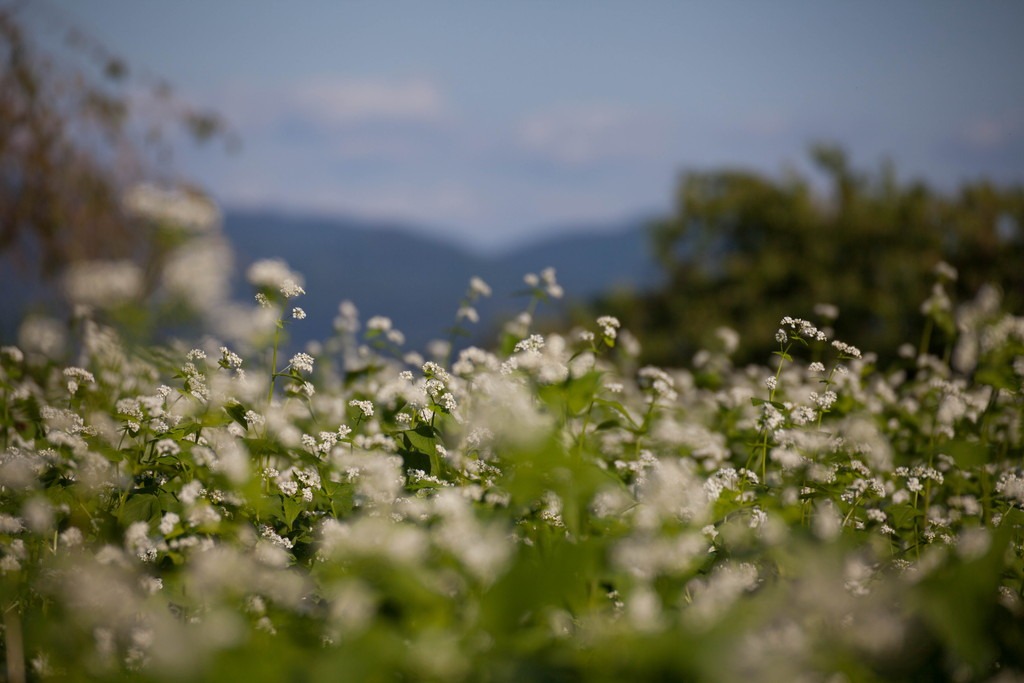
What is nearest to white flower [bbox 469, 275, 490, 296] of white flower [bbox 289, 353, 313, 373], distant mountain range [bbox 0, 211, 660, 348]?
white flower [bbox 289, 353, 313, 373]

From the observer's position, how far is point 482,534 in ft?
5.36

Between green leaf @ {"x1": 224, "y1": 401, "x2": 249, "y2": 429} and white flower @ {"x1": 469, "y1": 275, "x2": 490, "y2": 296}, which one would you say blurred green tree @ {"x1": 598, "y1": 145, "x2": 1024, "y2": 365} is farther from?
green leaf @ {"x1": 224, "y1": 401, "x2": 249, "y2": 429}

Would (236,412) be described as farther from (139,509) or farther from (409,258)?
(409,258)

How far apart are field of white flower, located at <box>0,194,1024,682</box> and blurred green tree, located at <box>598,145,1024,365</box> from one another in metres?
12.5

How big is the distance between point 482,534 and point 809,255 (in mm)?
19099

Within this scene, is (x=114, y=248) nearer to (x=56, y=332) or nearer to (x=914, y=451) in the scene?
(x=56, y=332)

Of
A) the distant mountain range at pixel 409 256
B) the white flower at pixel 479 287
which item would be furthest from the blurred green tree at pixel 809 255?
the distant mountain range at pixel 409 256

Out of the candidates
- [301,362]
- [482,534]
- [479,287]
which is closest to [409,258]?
[479,287]

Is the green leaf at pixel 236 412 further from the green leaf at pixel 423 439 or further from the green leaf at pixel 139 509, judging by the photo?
the green leaf at pixel 423 439

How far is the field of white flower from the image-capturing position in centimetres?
134

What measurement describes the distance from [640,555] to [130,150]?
29.9 ft

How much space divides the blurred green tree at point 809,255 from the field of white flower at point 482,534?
12.5 metres

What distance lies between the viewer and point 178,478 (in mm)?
2713

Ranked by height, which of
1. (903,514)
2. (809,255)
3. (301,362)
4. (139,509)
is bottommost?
(139,509)
